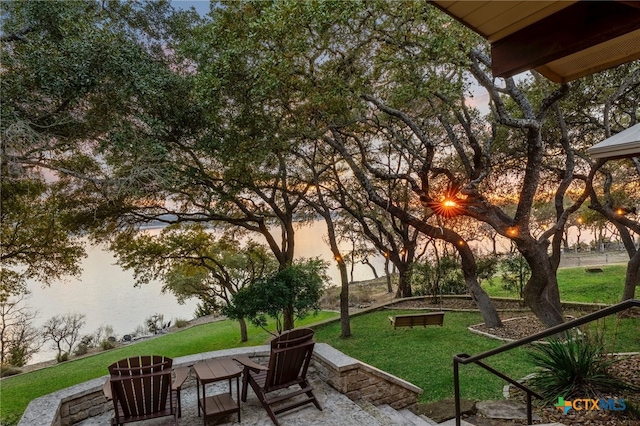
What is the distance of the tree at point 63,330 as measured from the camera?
15.4m

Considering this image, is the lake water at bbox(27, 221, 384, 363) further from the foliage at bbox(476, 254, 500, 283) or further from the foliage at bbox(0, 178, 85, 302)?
the foliage at bbox(476, 254, 500, 283)

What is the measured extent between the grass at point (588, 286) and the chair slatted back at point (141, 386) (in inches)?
510

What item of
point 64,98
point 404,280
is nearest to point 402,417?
point 64,98

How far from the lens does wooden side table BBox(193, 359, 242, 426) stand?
414cm

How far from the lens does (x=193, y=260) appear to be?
12359 millimetres

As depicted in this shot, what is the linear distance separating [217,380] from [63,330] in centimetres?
1551

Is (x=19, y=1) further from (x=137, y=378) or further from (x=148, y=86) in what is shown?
(x=137, y=378)

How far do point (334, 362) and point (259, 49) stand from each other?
17.8ft

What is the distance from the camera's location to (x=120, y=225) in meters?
10.5

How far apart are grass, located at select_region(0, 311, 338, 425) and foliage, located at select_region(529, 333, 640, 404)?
8.32m

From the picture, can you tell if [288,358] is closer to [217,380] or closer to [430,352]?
[217,380]

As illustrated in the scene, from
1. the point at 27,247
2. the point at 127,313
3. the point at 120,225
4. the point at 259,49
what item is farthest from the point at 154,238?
the point at 127,313

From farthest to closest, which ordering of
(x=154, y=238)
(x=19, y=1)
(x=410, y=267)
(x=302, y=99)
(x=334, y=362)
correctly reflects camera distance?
(x=410, y=267) → (x=154, y=238) → (x=302, y=99) → (x=19, y=1) → (x=334, y=362)

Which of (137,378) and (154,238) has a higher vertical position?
(154,238)
